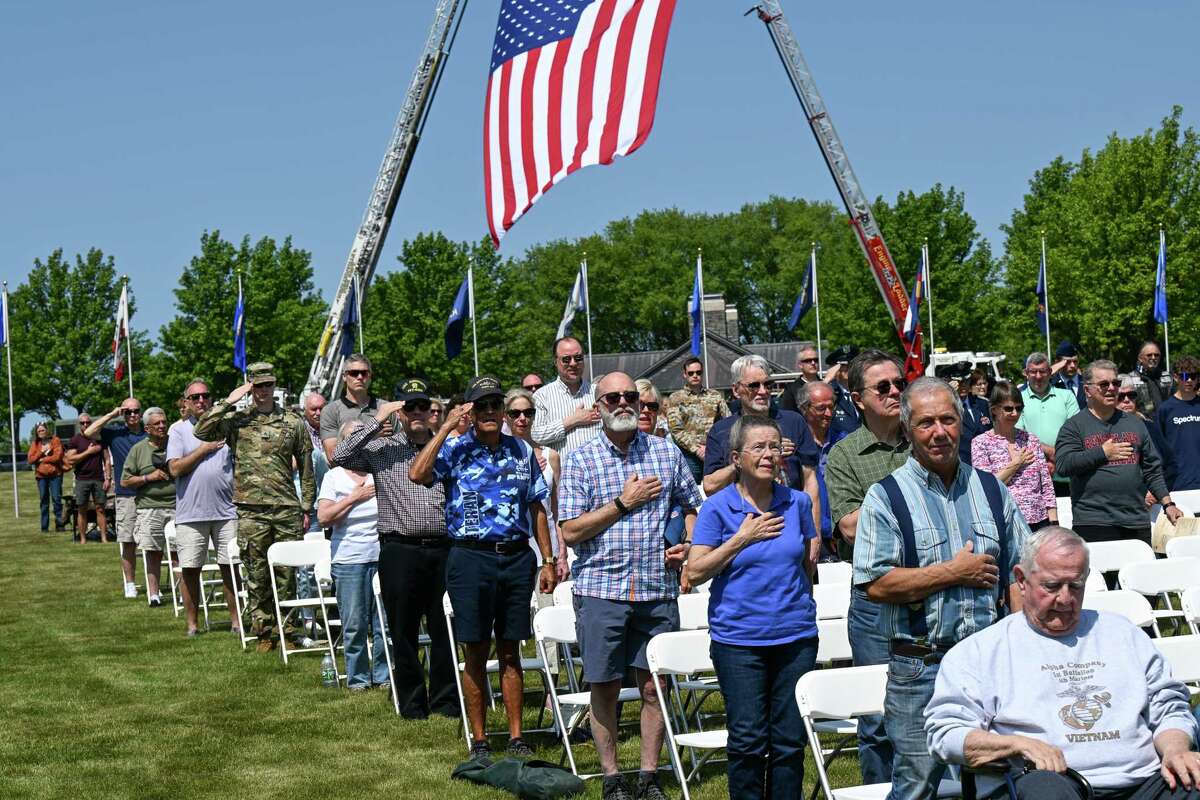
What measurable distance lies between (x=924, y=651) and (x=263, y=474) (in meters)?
7.50

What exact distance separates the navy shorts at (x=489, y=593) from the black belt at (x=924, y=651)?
125 inches

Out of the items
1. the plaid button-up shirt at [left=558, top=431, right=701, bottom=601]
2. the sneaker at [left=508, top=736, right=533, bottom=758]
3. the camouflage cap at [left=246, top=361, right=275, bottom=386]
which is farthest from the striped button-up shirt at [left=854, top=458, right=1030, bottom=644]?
the camouflage cap at [left=246, top=361, right=275, bottom=386]

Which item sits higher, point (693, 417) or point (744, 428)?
point (693, 417)

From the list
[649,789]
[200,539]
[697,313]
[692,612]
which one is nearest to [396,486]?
[692,612]

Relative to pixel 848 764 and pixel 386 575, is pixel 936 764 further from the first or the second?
pixel 386 575

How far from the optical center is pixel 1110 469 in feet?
28.5

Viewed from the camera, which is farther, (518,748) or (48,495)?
(48,495)

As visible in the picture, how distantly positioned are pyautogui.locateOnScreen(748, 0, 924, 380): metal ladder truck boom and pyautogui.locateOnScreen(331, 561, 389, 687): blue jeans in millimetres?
35074

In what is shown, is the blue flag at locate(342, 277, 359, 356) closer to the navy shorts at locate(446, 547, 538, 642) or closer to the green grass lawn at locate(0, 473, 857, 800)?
the green grass lawn at locate(0, 473, 857, 800)

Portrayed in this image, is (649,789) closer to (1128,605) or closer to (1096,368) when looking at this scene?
(1128,605)

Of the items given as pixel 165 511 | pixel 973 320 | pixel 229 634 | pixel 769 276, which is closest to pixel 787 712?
pixel 229 634

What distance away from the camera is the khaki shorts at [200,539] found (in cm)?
1177

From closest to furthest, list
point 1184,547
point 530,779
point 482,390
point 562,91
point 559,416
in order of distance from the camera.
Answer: point 530,779 < point 482,390 < point 562,91 < point 1184,547 < point 559,416

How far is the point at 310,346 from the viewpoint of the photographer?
52.9m
